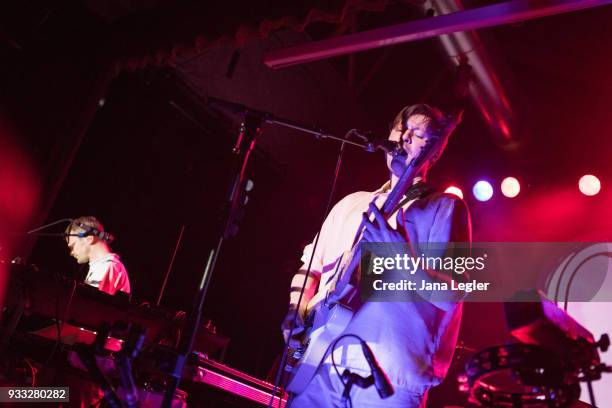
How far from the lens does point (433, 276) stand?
198 cm

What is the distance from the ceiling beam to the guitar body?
7.05 ft

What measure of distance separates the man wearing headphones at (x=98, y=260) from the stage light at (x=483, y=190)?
14.0 feet

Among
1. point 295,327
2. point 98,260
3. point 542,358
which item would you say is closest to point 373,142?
point 295,327

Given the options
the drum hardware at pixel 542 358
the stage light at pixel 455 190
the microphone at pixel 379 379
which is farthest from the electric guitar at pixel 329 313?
the stage light at pixel 455 190

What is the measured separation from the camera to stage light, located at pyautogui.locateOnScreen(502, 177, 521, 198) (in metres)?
6.12

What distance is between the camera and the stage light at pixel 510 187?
6.12m

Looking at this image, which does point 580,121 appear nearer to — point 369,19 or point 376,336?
point 369,19

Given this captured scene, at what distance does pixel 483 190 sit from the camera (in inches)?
249

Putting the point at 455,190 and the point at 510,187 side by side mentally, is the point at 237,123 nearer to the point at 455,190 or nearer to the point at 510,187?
the point at 455,190

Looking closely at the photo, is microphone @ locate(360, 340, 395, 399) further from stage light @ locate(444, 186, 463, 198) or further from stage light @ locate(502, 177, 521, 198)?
stage light @ locate(502, 177, 521, 198)

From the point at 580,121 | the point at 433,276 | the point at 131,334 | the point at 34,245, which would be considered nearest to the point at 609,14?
the point at 580,121

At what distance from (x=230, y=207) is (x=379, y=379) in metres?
0.94

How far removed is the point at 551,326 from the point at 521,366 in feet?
0.49

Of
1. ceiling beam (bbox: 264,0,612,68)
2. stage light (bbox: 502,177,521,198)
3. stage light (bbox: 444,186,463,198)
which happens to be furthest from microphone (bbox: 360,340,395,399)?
stage light (bbox: 502,177,521,198)
